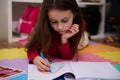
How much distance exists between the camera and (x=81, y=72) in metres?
0.75

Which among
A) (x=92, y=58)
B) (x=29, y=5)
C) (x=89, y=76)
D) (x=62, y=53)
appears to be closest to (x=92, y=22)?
(x=29, y=5)

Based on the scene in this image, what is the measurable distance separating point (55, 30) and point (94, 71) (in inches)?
11.7

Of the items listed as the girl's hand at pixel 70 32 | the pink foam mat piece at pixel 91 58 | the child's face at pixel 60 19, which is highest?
the child's face at pixel 60 19

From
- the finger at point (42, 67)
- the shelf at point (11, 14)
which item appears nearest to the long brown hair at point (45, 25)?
the finger at point (42, 67)

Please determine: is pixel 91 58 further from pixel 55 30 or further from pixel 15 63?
pixel 15 63

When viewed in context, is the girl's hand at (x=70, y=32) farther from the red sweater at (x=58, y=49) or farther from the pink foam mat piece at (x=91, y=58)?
the pink foam mat piece at (x=91, y=58)

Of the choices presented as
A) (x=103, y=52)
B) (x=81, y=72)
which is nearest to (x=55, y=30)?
(x=81, y=72)

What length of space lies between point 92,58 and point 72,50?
154 mm

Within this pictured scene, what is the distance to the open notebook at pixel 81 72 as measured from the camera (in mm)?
723

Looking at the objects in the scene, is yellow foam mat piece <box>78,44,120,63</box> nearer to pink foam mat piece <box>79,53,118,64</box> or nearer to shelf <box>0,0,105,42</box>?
pink foam mat piece <box>79,53,118,64</box>

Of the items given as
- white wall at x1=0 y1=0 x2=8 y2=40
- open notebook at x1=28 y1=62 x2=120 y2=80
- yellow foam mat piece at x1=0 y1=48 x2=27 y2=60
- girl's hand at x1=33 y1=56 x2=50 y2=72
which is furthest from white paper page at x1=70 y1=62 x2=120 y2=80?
white wall at x1=0 y1=0 x2=8 y2=40

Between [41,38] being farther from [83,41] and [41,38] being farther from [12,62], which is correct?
[83,41]

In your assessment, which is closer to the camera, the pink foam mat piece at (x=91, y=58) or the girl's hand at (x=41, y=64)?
the girl's hand at (x=41, y=64)

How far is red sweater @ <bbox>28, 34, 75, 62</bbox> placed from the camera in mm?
960
